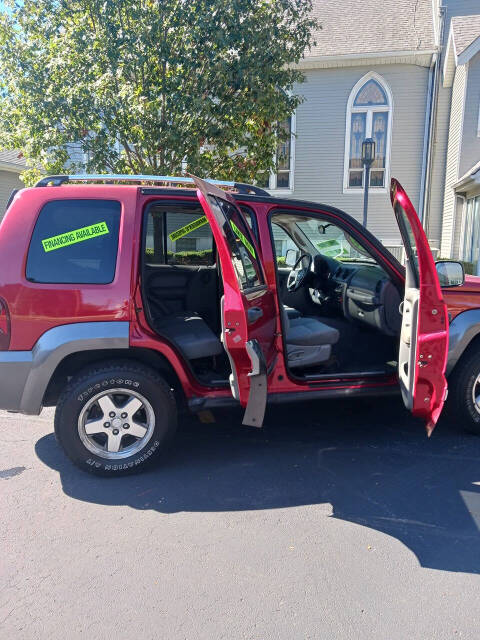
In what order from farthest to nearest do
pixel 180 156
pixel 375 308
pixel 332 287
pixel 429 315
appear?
pixel 180 156
pixel 332 287
pixel 375 308
pixel 429 315

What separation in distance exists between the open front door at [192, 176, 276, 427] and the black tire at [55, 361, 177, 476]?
577mm

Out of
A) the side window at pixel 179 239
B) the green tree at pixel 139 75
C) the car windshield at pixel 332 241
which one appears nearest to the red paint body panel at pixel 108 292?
the side window at pixel 179 239

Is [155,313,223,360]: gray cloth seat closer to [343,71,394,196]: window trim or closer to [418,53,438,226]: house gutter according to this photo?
[343,71,394,196]: window trim

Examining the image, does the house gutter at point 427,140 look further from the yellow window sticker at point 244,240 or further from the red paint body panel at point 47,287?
the red paint body panel at point 47,287

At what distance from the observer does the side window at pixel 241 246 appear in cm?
318

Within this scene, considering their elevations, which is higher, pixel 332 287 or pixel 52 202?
pixel 52 202

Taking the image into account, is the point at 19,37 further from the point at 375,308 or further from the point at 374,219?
the point at 374,219

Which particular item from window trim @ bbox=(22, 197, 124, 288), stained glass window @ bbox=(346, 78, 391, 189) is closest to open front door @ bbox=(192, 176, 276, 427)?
window trim @ bbox=(22, 197, 124, 288)

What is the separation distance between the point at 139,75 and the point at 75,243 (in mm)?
4487

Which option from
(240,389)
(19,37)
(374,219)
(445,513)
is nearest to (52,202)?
(240,389)

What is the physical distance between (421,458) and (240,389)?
1539 millimetres

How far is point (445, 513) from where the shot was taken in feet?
9.77

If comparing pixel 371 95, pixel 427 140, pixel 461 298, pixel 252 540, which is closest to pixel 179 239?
pixel 461 298

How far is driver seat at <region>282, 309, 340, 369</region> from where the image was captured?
3.82 m
